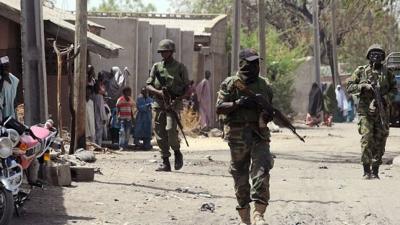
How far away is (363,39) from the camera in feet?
173

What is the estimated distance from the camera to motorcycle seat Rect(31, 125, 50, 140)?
8141 mm

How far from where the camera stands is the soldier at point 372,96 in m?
11.3

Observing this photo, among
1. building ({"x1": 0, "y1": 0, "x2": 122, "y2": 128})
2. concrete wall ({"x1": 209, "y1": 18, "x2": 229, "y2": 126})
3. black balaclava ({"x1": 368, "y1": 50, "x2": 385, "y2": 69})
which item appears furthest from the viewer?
concrete wall ({"x1": 209, "y1": 18, "x2": 229, "y2": 126})

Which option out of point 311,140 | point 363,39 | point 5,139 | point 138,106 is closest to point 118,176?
point 5,139

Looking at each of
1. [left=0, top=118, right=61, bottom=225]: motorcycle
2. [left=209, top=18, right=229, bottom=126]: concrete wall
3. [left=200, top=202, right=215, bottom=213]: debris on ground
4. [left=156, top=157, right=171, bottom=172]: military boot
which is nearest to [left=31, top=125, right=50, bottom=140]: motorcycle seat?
[left=0, top=118, right=61, bottom=225]: motorcycle

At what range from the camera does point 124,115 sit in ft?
56.6

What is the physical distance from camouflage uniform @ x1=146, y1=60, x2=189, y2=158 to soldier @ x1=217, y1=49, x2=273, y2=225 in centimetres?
409

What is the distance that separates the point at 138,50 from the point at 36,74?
11916 mm

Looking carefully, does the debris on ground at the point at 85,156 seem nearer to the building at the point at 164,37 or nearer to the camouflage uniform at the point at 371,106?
the camouflage uniform at the point at 371,106

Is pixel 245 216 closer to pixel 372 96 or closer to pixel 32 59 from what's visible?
pixel 32 59

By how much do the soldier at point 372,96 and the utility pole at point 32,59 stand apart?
390cm

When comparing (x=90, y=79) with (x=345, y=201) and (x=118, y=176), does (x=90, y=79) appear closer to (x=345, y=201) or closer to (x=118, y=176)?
(x=118, y=176)

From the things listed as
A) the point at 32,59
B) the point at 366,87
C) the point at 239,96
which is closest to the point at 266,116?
the point at 239,96

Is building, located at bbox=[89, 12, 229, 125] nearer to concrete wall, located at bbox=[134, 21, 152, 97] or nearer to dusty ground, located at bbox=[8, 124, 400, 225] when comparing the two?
concrete wall, located at bbox=[134, 21, 152, 97]
